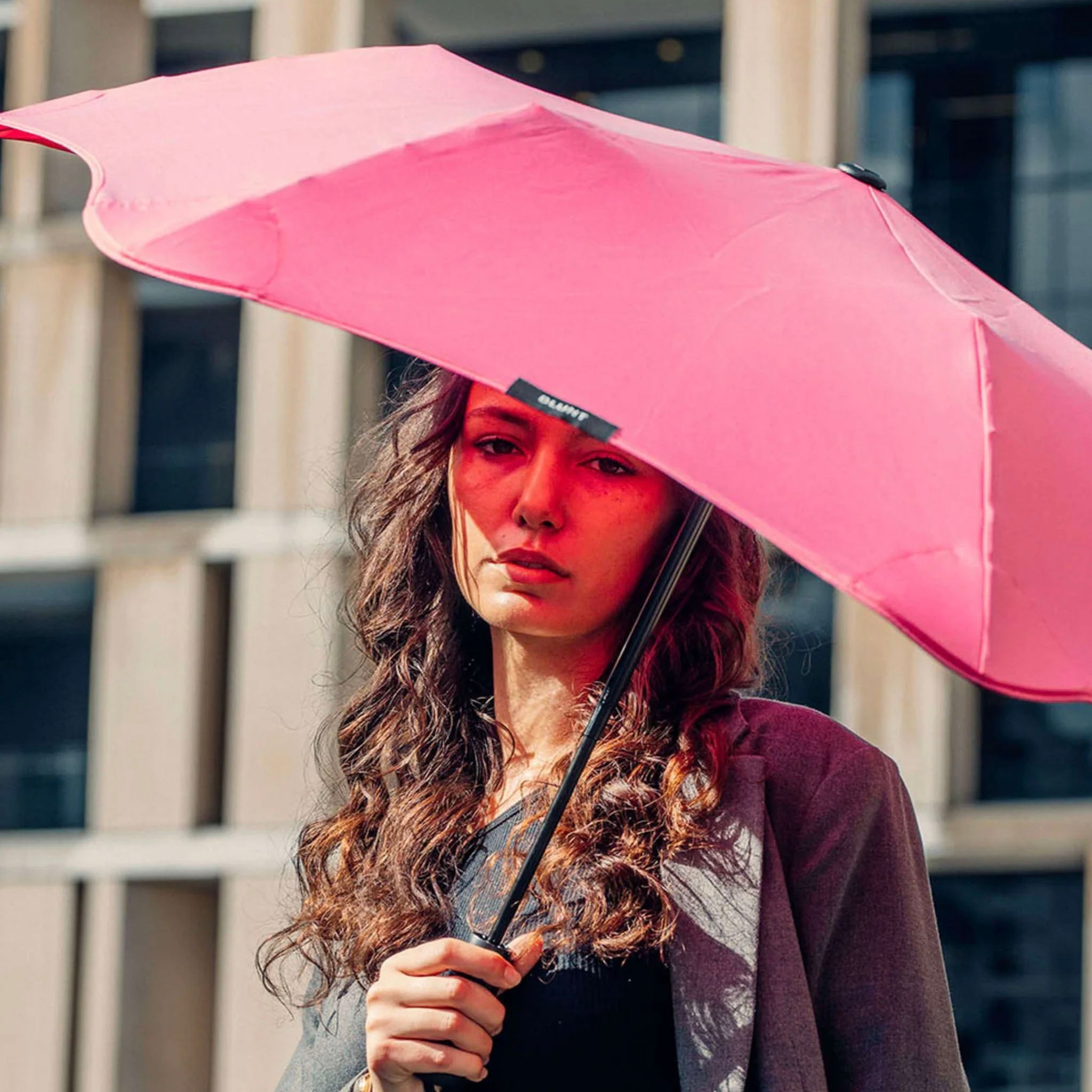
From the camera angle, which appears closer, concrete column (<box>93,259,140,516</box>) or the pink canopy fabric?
the pink canopy fabric

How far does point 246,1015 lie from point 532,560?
12371 mm

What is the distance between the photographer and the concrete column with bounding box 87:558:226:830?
15305 mm

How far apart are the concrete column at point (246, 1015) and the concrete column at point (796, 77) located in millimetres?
5403

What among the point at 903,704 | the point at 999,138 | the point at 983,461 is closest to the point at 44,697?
the point at 903,704

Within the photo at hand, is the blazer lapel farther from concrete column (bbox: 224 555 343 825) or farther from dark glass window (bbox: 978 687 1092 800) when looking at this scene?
dark glass window (bbox: 978 687 1092 800)

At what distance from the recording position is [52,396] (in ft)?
52.2

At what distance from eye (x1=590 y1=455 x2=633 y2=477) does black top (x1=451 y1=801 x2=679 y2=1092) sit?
0.53 m

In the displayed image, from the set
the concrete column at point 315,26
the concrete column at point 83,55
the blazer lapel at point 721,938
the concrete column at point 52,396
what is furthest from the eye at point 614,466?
the concrete column at point 83,55

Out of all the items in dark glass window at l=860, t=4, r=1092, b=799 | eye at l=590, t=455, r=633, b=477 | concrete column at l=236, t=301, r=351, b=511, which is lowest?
eye at l=590, t=455, r=633, b=477

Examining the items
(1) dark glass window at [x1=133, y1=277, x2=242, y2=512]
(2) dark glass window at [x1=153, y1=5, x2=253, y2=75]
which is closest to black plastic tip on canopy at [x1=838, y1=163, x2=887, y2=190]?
(2) dark glass window at [x1=153, y1=5, x2=253, y2=75]

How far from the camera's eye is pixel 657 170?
2.64 m

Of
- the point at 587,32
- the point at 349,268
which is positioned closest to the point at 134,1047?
the point at 587,32

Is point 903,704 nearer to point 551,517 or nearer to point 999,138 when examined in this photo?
point 999,138

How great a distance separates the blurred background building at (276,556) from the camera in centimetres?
1466
